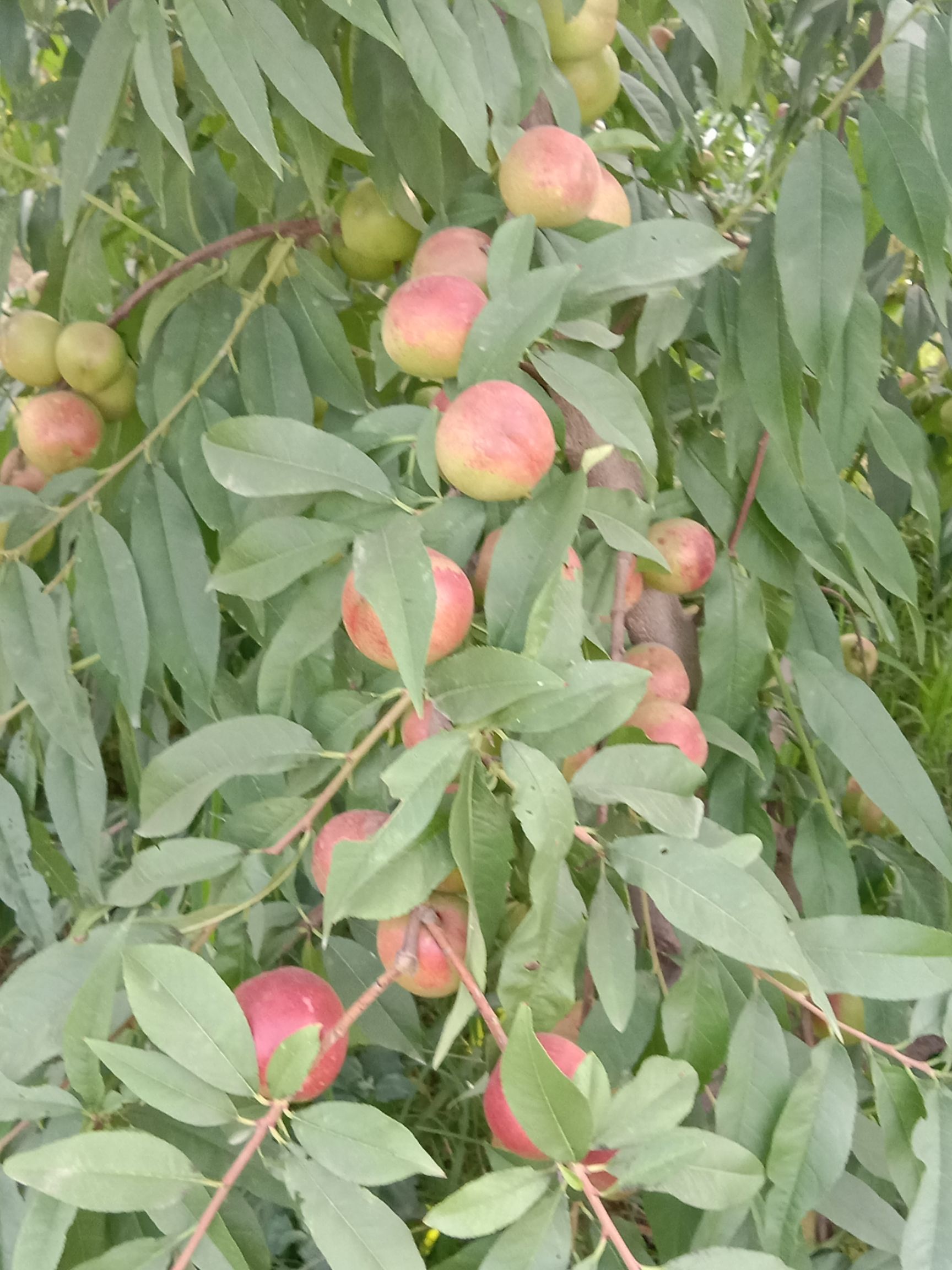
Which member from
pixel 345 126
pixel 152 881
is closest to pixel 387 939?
pixel 152 881

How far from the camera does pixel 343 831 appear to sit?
0.38 m

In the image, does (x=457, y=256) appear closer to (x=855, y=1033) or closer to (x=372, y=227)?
(x=372, y=227)

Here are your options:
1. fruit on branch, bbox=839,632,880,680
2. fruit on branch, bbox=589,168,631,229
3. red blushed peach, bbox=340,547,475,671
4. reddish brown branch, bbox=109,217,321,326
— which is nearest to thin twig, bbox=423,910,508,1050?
red blushed peach, bbox=340,547,475,671

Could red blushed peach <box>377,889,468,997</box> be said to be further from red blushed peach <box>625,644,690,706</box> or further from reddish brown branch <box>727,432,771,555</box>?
reddish brown branch <box>727,432,771,555</box>

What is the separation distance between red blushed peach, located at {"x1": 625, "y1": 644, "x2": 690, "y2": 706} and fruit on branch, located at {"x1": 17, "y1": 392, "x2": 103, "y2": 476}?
1.42 ft

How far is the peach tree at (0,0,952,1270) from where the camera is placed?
319 millimetres

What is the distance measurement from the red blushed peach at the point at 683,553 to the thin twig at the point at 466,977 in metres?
0.29

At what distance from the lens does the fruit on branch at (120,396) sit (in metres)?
0.71

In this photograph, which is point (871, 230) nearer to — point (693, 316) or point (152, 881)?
point (693, 316)

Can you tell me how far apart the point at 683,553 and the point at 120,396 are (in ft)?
1.51

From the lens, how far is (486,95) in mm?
455

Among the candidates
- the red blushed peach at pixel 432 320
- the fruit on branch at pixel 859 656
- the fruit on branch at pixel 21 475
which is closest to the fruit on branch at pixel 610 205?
the red blushed peach at pixel 432 320

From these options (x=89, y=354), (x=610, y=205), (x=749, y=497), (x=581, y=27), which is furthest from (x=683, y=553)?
(x=89, y=354)

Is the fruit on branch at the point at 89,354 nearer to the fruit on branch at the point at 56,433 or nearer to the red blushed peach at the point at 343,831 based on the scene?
the fruit on branch at the point at 56,433
